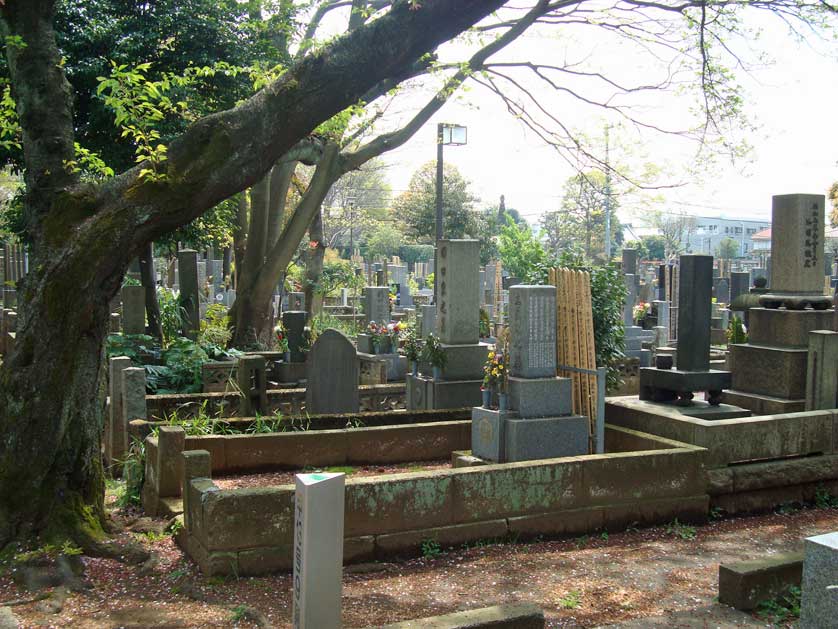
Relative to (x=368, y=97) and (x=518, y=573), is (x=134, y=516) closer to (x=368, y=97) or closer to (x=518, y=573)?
(x=518, y=573)

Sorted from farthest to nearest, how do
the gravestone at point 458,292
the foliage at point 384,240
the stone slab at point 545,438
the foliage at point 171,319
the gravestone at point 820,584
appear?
the foliage at point 384,240 → the foliage at point 171,319 → the gravestone at point 458,292 → the stone slab at point 545,438 → the gravestone at point 820,584

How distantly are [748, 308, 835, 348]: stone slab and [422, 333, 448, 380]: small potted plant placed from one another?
4.18 metres

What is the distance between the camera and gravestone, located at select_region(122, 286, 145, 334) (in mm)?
13914

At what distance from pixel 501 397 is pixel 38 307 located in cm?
434

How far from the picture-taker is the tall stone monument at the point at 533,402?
8094mm

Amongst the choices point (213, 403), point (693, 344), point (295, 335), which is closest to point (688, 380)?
point (693, 344)

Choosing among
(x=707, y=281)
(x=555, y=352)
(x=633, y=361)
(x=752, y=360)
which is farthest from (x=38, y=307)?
(x=633, y=361)

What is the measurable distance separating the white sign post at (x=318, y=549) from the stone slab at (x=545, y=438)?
423 cm

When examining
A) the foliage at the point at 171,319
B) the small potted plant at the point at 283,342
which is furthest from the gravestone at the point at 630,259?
the foliage at the point at 171,319

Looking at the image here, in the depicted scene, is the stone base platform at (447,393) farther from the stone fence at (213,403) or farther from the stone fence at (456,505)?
the stone fence at (456,505)

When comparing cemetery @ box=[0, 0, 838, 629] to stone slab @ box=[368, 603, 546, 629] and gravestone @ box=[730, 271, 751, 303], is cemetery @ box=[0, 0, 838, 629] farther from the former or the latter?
gravestone @ box=[730, 271, 751, 303]

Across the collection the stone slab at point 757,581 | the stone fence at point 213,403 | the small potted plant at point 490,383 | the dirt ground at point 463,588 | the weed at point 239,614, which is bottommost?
the dirt ground at point 463,588

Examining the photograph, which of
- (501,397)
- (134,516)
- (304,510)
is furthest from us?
(501,397)

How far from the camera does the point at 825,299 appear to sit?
1059 cm
